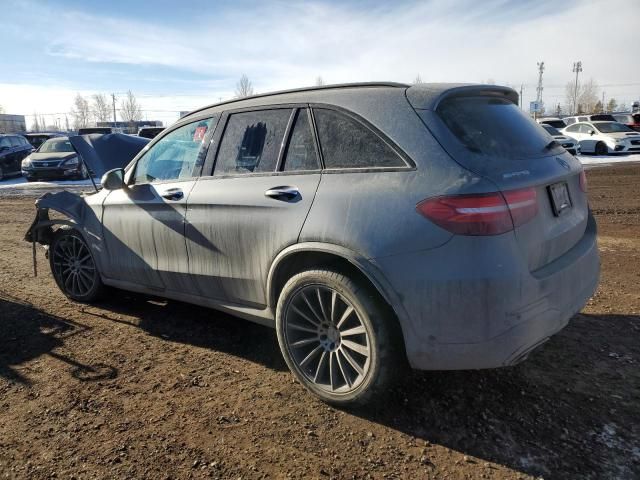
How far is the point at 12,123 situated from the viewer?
9475 cm

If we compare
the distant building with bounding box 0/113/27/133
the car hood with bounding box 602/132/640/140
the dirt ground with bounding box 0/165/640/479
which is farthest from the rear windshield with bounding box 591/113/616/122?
the distant building with bounding box 0/113/27/133

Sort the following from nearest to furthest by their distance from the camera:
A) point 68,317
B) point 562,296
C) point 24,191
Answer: point 562,296 < point 68,317 < point 24,191

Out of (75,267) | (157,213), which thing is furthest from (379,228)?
(75,267)

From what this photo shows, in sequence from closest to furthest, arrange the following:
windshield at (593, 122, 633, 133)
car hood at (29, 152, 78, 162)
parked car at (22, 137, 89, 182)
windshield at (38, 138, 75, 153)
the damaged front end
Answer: the damaged front end < parked car at (22, 137, 89, 182) < car hood at (29, 152, 78, 162) < windshield at (38, 138, 75, 153) < windshield at (593, 122, 633, 133)

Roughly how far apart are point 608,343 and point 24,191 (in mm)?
16387

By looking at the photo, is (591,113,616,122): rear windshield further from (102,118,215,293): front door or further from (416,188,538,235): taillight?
(416,188,538,235): taillight

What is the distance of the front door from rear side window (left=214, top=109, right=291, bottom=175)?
0.76 ft

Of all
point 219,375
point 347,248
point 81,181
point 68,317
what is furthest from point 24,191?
point 347,248

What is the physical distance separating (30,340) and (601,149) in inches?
961

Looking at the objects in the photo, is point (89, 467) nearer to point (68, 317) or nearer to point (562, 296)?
point (68, 317)

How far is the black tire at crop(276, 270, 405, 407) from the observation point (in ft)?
8.81

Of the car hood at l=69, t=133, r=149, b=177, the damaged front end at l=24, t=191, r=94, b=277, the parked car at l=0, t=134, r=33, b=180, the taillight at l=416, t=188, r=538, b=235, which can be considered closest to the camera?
Result: the taillight at l=416, t=188, r=538, b=235

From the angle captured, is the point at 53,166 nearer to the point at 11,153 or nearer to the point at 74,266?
the point at 11,153

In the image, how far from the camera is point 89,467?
2.53 meters
